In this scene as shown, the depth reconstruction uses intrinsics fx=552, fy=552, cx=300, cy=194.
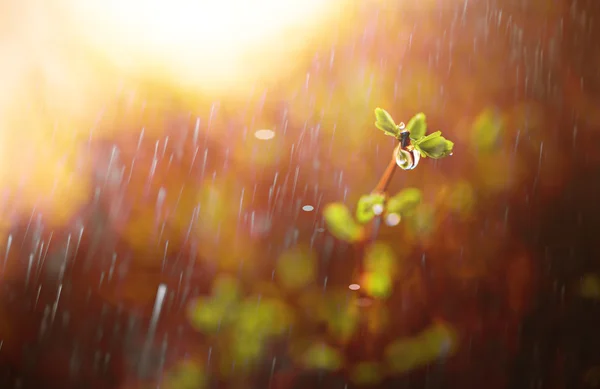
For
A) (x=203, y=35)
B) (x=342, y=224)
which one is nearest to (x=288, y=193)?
(x=342, y=224)

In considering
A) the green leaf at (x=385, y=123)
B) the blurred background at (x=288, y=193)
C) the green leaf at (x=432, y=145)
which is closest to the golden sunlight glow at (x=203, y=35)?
the blurred background at (x=288, y=193)

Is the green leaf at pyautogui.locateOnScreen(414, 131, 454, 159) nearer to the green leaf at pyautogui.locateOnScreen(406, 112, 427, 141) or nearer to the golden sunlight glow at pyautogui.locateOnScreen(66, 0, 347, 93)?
the green leaf at pyautogui.locateOnScreen(406, 112, 427, 141)

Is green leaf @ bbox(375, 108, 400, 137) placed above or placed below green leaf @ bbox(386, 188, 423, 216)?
above

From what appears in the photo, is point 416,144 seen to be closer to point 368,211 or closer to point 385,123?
point 385,123

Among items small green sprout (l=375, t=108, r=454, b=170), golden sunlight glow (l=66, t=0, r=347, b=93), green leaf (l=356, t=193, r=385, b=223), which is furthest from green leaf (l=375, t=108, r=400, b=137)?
golden sunlight glow (l=66, t=0, r=347, b=93)

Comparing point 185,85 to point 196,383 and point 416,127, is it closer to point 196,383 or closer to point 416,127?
point 416,127

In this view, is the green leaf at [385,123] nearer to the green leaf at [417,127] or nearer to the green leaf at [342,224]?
the green leaf at [417,127]

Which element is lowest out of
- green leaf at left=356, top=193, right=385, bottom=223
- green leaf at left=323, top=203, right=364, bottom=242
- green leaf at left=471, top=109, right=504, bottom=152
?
green leaf at left=323, top=203, right=364, bottom=242
